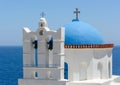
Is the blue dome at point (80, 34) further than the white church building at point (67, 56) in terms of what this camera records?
Yes

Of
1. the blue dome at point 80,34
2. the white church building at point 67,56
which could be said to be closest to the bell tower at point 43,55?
the white church building at point 67,56

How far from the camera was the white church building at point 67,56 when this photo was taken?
27.1 metres

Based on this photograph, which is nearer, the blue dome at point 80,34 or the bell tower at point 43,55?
the bell tower at point 43,55

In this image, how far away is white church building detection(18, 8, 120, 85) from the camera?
2709 centimetres

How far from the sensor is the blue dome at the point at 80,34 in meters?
29.4

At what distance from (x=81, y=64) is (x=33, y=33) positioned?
4.65 meters

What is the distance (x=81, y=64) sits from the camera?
29656mm

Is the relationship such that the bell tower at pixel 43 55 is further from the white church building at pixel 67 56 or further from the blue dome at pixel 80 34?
the blue dome at pixel 80 34

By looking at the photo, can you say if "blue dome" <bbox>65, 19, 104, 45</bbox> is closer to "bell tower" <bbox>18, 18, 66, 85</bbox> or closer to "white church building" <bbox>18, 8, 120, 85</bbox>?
"white church building" <bbox>18, 8, 120, 85</bbox>

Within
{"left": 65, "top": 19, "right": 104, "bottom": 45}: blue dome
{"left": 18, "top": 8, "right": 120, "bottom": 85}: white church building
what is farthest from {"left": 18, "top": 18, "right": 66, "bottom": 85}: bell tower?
{"left": 65, "top": 19, "right": 104, "bottom": 45}: blue dome

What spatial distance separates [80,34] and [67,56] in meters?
1.93

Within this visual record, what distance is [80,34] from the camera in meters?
29.5

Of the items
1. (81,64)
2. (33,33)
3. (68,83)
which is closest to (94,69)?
(81,64)

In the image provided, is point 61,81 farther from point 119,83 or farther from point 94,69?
point 119,83
